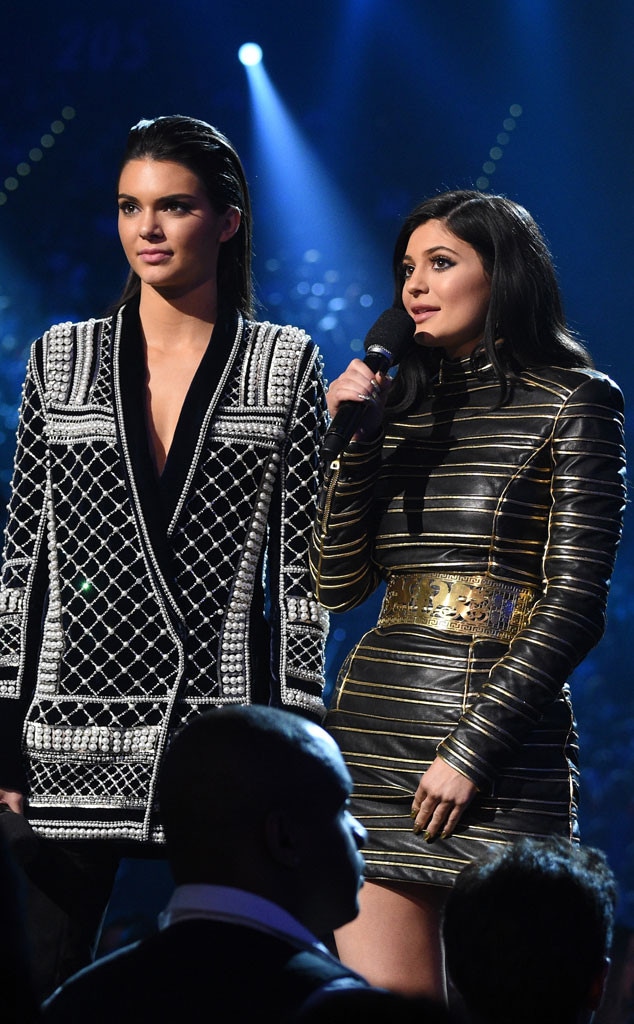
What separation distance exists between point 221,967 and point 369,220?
3.89 metres

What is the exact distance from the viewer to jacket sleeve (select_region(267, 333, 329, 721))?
8.31 feet

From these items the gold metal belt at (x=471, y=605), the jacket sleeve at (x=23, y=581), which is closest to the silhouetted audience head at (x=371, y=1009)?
the gold metal belt at (x=471, y=605)

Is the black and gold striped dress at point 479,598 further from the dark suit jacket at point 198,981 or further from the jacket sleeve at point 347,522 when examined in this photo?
the dark suit jacket at point 198,981

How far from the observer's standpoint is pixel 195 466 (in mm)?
2549

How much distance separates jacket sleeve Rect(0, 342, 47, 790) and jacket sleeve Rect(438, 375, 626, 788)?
2.60ft

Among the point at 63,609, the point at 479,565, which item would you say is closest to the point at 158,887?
the point at 63,609

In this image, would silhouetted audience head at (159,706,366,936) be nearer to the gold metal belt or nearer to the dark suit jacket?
the dark suit jacket

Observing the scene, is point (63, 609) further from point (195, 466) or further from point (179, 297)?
point (179, 297)

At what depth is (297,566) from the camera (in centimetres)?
259

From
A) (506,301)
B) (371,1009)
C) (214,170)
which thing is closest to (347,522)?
(506,301)

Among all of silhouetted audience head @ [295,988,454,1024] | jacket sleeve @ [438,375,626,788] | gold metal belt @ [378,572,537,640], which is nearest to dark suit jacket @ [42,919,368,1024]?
silhouetted audience head @ [295,988,454,1024]

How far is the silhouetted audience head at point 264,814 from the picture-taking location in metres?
1.49

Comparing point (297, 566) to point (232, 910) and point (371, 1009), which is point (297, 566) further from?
point (371, 1009)

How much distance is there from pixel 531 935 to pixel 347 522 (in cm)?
92
